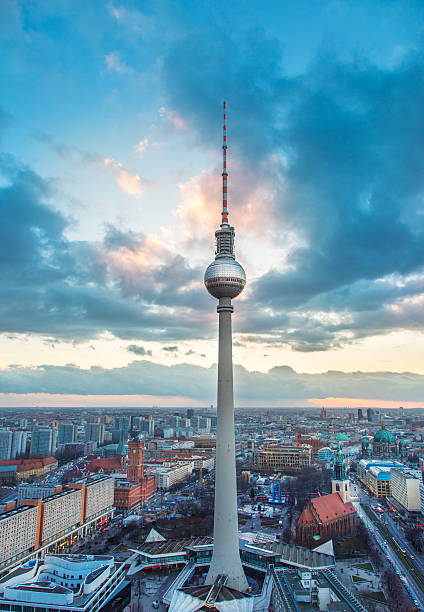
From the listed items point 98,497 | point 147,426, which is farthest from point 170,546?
point 147,426

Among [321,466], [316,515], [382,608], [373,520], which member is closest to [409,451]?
[321,466]

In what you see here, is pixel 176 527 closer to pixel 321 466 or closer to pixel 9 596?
pixel 9 596

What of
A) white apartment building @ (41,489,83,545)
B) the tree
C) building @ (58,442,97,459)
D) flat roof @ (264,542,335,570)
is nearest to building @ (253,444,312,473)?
building @ (58,442,97,459)

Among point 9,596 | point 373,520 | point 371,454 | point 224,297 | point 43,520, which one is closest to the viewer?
point 9,596

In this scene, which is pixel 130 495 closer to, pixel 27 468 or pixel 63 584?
pixel 27 468

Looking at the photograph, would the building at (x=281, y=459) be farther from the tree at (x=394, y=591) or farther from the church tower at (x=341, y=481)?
the tree at (x=394, y=591)

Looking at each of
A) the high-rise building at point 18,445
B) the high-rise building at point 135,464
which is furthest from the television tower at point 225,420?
the high-rise building at point 18,445

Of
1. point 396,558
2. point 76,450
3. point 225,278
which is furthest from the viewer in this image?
point 76,450
